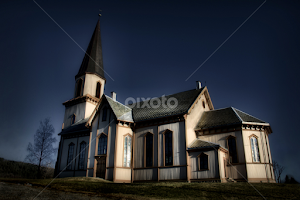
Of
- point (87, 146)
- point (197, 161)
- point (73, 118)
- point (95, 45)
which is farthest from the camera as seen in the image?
point (95, 45)

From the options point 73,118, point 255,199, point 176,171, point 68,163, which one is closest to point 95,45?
point 73,118


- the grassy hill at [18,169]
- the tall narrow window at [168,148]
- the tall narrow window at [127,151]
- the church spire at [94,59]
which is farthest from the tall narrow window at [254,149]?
the grassy hill at [18,169]

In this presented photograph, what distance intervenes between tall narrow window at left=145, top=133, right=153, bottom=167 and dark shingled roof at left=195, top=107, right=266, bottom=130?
16.8 feet

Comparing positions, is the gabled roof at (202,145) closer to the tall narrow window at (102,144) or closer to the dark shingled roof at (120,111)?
the dark shingled roof at (120,111)

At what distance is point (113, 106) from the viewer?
1059 inches

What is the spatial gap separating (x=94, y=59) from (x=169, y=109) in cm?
1851

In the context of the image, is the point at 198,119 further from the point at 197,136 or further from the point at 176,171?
the point at 176,171

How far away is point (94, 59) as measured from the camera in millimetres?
38312

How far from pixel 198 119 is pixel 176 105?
3172mm

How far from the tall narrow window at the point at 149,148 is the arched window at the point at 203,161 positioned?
5126mm

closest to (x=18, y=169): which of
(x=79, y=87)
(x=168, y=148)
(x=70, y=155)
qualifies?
(x=70, y=155)

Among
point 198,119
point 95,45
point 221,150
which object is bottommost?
point 221,150

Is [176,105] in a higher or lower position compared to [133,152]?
higher

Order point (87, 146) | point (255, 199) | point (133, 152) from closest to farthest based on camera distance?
1. point (255, 199)
2. point (133, 152)
3. point (87, 146)
